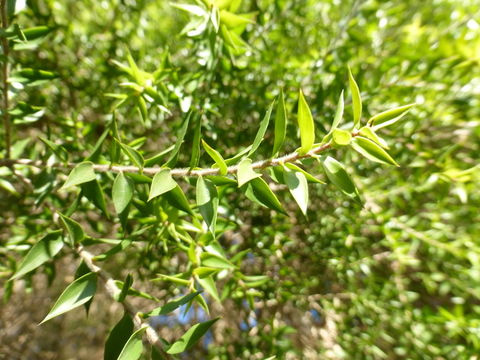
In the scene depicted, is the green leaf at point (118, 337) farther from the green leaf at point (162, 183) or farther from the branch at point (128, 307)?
the green leaf at point (162, 183)

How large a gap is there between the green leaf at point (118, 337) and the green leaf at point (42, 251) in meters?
0.19

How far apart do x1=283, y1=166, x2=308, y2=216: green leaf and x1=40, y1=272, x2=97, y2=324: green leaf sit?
416 mm

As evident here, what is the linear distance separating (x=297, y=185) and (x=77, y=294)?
449mm

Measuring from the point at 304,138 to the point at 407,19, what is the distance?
69.1 inches

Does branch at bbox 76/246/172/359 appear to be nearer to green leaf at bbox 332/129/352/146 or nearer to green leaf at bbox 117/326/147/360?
green leaf at bbox 117/326/147/360

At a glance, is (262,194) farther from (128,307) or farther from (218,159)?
(128,307)

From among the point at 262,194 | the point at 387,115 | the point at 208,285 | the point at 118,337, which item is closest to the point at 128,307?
the point at 118,337

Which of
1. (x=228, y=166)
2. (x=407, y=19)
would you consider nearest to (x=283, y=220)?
(x=228, y=166)

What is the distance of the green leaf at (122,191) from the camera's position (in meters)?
0.62

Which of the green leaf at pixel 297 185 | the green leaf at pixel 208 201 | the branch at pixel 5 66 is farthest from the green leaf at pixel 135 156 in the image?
the branch at pixel 5 66

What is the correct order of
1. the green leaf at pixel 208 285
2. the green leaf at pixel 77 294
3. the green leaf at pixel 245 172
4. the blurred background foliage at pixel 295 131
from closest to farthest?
the green leaf at pixel 245 172 < the green leaf at pixel 77 294 < the green leaf at pixel 208 285 < the blurred background foliage at pixel 295 131

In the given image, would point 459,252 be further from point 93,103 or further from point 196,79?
point 93,103

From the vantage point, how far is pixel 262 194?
0.60 metres

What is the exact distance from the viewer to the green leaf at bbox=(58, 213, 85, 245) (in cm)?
68
